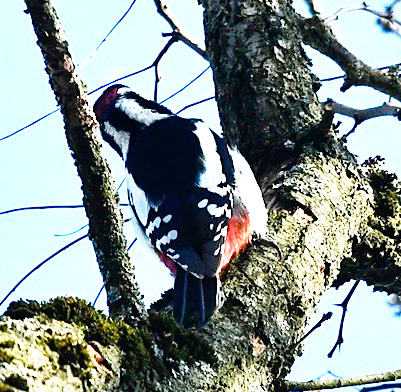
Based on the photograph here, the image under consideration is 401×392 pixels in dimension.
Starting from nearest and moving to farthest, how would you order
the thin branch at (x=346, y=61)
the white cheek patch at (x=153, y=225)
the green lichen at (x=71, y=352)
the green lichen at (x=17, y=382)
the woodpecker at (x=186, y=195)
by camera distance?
the green lichen at (x=17, y=382)
the green lichen at (x=71, y=352)
the woodpecker at (x=186, y=195)
the white cheek patch at (x=153, y=225)
the thin branch at (x=346, y=61)

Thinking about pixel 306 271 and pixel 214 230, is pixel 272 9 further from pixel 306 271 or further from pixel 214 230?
pixel 306 271

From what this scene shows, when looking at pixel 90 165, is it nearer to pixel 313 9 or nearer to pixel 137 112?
pixel 137 112

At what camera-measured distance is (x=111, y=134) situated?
3.87 metres

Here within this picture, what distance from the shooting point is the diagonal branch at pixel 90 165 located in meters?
1.94

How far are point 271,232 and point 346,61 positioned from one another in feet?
4.06

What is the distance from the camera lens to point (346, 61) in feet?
11.2

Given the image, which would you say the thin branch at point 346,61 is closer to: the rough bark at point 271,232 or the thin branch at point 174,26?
the rough bark at point 271,232

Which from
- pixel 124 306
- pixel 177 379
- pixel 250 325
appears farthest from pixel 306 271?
pixel 177 379

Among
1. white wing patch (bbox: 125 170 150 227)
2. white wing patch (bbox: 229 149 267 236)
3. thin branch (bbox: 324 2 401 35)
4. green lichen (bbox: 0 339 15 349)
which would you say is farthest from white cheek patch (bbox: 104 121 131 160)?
green lichen (bbox: 0 339 15 349)

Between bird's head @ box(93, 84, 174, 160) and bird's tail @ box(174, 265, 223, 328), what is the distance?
3.99 ft

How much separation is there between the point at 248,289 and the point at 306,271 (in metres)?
0.24

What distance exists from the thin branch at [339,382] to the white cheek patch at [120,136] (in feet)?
5.22

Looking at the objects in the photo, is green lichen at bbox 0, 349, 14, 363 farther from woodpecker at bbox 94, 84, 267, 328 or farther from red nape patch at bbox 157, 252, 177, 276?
red nape patch at bbox 157, 252, 177, 276

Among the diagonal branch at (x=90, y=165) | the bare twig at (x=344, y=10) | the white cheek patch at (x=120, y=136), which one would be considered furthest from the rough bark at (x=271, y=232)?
the white cheek patch at (x=120, y=136)
